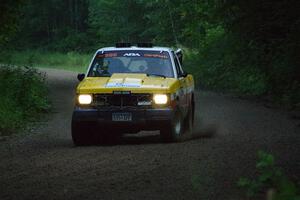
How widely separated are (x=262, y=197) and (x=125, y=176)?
210 cm

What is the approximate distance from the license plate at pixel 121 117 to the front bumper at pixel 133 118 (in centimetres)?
4

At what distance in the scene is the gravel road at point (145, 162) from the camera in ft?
29.2

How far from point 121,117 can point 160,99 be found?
700mm

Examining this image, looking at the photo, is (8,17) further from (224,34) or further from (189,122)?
(224,34)

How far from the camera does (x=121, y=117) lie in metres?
13.3

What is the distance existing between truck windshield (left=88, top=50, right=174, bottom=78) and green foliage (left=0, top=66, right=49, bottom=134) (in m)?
3.35

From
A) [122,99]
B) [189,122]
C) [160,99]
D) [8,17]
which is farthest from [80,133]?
[8,17]

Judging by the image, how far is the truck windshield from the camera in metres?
14.6

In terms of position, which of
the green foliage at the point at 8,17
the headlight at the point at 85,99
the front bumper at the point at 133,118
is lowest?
the front bumper at the point at 133,118

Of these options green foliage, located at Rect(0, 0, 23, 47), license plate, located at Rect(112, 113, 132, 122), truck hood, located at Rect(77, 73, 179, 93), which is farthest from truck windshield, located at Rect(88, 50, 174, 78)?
green foliage, located at Rect(0, 0, 23, 47)

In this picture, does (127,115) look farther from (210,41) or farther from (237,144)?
(210,41)

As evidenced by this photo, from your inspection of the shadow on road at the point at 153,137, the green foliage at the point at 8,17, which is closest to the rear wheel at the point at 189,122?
the shadow on road at the point at 153,137

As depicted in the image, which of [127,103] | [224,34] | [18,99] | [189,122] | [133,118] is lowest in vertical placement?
[18,99]

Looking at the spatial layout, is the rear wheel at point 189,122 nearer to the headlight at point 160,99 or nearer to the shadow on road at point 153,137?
the shadow on road at point 153,137
